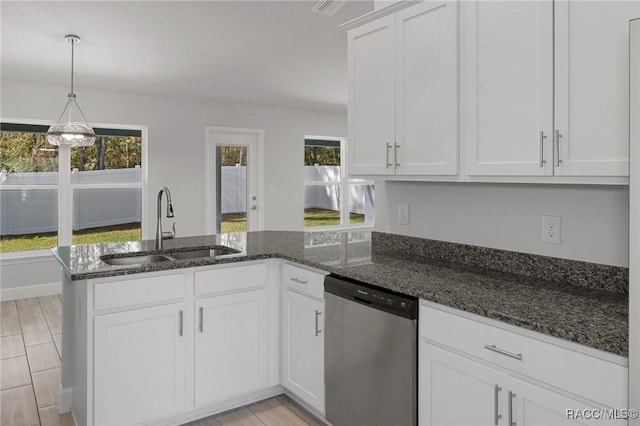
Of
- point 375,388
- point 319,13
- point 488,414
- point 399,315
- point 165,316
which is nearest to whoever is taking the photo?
point 488,414

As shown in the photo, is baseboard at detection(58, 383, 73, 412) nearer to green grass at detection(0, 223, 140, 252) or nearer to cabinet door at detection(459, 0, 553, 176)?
cabinet door at detection(459, 0, 553, 176)

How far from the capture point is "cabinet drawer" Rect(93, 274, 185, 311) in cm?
211

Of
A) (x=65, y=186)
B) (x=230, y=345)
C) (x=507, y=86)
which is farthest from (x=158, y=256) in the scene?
(x=65, y=186)

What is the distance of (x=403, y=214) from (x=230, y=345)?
1.23 metres

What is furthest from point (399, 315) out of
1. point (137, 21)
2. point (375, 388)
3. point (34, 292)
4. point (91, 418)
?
point (34, 292)

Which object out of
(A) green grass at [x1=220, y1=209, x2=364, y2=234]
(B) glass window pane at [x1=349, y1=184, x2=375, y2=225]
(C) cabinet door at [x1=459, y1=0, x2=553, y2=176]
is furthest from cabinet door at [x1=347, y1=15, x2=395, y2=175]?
(B) glass window pane at [x1=349, y1=184, x2=375, y2=225]

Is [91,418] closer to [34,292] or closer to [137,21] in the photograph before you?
[137,21]

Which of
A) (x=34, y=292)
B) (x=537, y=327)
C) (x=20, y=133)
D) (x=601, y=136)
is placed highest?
(x=20, y=133)

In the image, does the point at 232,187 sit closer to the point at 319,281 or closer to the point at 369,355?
the point at 319,281

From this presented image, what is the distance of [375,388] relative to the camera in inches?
78.2

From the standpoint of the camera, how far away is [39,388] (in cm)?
294

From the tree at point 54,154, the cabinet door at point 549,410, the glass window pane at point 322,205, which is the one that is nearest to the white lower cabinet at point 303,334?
the cabinet door at point 549,410

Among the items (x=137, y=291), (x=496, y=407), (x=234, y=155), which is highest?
(x=234, y=155)

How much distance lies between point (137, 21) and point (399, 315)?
2731 millimetres
